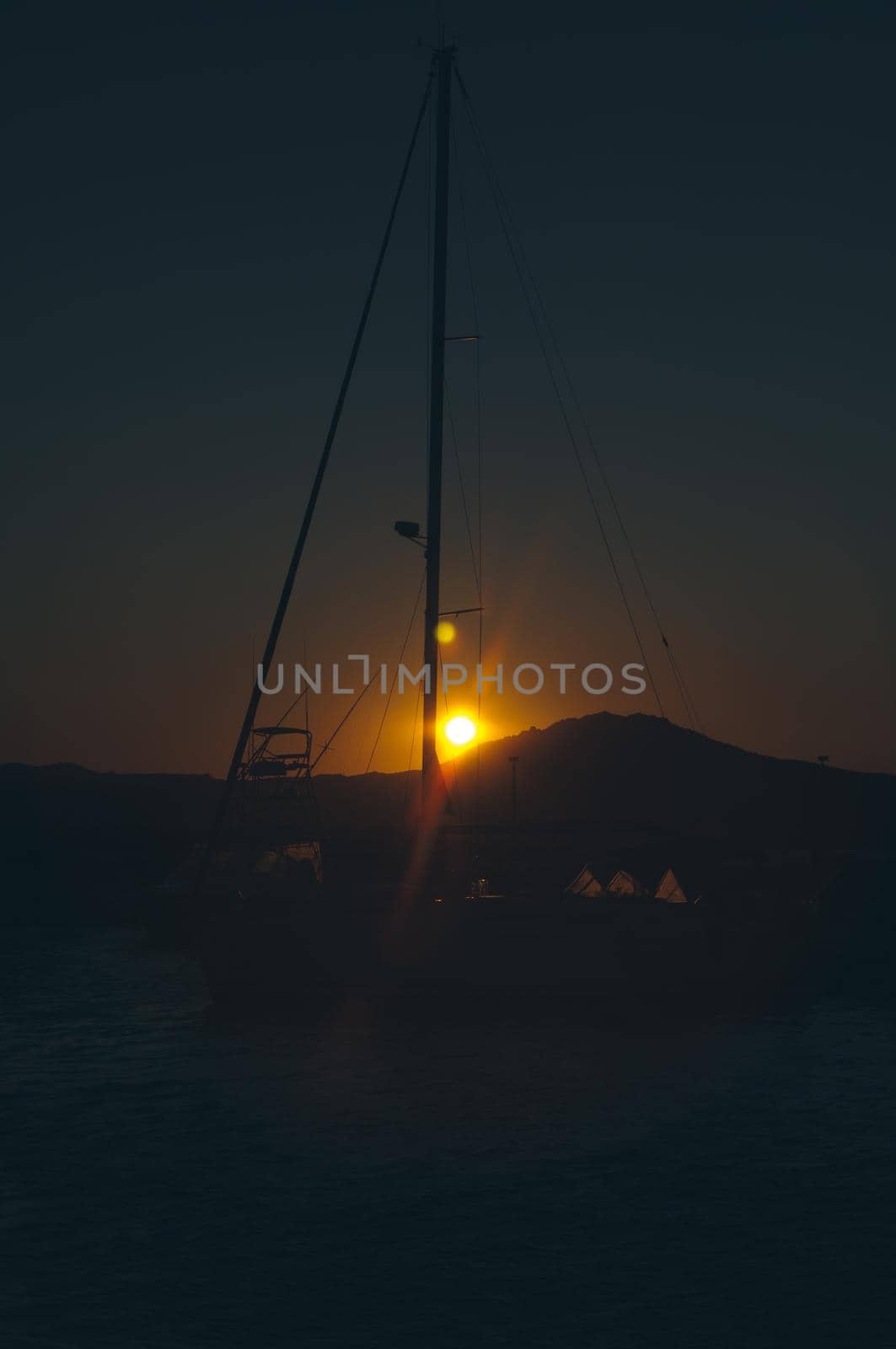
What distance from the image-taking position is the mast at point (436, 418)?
38.9 meters

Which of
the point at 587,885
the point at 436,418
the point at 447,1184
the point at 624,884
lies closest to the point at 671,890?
the point at 624,884

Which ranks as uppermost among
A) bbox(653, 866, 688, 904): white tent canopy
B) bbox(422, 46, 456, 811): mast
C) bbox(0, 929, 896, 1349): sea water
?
bbox(422, 46, 456, 811): mast

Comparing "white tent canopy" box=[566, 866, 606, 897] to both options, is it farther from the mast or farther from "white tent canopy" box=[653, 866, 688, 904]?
the mast

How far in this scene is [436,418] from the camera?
39.7m

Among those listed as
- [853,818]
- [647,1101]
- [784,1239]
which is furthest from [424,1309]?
[853,818]

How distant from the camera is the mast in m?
38.9

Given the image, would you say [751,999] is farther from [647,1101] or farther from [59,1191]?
[59,1191]

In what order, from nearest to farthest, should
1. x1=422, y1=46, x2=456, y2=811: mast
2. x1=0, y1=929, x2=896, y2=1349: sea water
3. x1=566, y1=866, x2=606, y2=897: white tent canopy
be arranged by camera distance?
1. x1=0, y1=929, x2=896, y2=1349: sea water
2. x1=422, y1=46, x2=456, y2=811: mast
3. x1=566, y1=866, x2=606, y2=897: white tent canopy

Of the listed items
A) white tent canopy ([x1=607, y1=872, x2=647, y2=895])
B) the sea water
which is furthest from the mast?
white tent canopy ([x1=607, y1=872, x2=647, y2=895])

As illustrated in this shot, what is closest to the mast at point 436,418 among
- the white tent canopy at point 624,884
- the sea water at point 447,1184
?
the sea water at point 447,1184

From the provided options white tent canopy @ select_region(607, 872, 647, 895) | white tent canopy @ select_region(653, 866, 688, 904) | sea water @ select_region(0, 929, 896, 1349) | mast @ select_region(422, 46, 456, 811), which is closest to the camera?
sea water @ select_region(0, 929, 896, 1349)

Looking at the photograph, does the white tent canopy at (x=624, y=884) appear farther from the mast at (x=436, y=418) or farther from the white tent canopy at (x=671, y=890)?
the mast at (x=436, y=418)

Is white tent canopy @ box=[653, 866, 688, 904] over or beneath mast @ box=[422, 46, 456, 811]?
beneath

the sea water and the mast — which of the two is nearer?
the sea water
